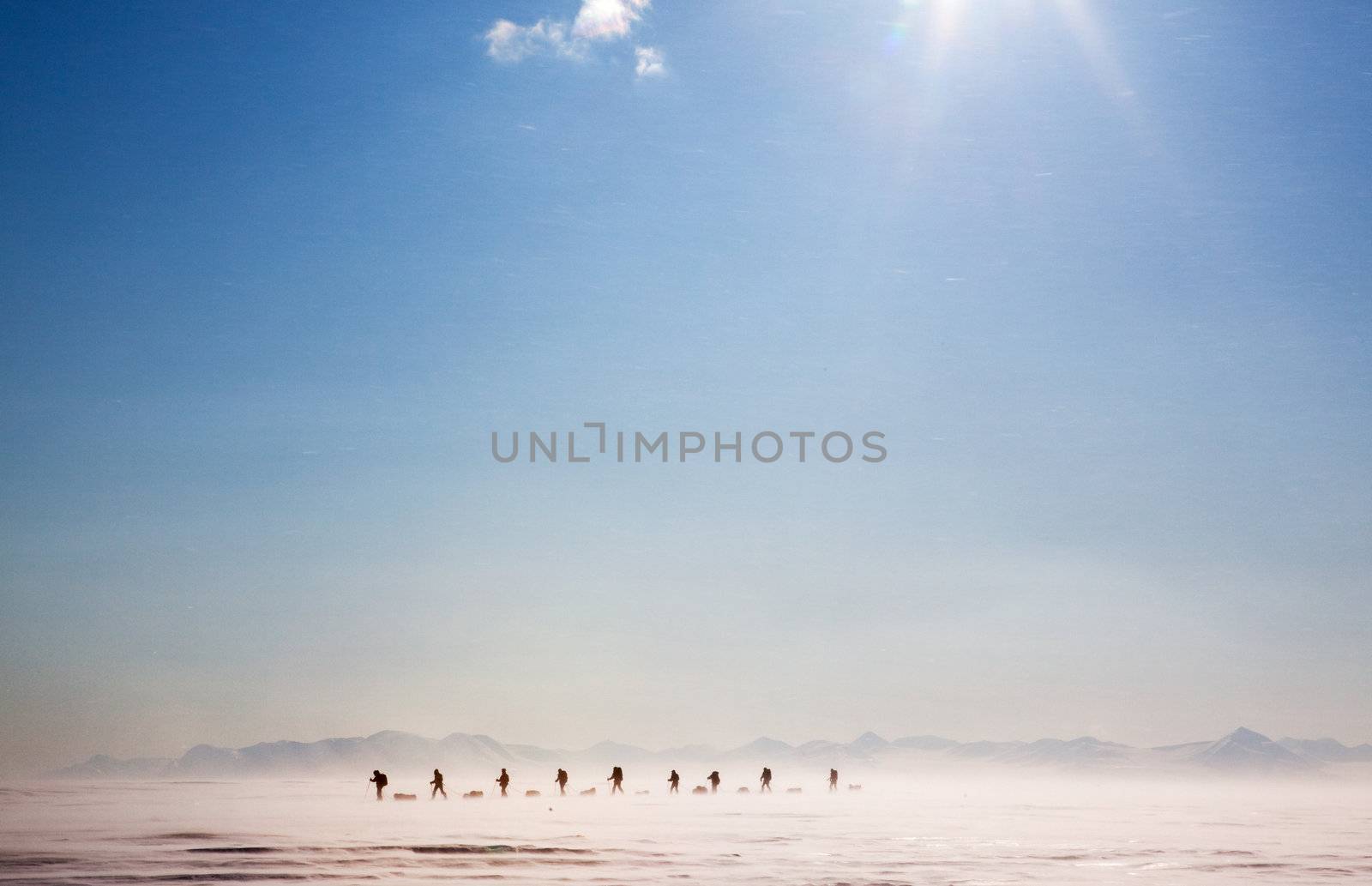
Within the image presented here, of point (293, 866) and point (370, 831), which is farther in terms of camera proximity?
point (370, 831)

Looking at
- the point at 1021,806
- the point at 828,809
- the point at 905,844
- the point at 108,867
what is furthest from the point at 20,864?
the point at 1021,806

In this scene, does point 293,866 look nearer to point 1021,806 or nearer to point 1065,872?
point 1065,872

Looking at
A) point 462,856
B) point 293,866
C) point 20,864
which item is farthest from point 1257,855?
point 20,864

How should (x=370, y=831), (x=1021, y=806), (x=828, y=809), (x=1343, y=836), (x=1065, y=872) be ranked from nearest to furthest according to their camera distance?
(x=1065, y=872) < (x=370, y=831) < (x=1343, y=836) < (x=828, y=809) < (x=1021, y=806)

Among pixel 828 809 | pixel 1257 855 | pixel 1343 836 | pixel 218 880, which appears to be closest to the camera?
pixel 218 880

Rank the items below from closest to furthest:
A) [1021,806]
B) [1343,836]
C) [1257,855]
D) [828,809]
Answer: [1257,855]
[1343,836]
[828,809]
[1021,806]

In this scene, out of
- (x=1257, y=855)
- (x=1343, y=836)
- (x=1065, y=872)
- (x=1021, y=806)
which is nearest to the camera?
(x=1065, y=872)

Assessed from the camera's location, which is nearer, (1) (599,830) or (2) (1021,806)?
(1) (599,830)

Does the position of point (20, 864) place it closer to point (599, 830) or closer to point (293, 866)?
point (293, 866)
